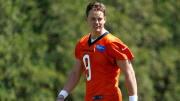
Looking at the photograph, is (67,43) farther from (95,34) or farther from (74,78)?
(95,34)

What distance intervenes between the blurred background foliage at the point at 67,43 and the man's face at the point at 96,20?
42.3ft

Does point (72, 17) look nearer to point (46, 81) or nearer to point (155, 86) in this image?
point (46, 81)

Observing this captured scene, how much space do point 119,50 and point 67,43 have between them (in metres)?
18.1

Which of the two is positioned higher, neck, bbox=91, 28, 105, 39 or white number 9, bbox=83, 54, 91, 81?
neck, bbox=91, 28, 105, 39

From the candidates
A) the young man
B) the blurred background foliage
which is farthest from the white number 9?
the blurred background foliage

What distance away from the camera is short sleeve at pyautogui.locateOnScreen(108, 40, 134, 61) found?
573 centimetres

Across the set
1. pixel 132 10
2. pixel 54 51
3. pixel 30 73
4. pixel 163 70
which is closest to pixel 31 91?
pixel 30 73

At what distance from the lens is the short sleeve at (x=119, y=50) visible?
573 cm

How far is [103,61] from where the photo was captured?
19.3ft

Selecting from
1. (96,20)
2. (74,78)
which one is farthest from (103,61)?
(74,78)

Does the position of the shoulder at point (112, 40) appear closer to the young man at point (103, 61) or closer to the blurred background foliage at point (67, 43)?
the young man at point (103, 61)

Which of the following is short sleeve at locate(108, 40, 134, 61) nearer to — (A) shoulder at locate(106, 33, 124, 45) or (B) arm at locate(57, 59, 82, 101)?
(A) shoulder at locate(106, 33, 124, 45)

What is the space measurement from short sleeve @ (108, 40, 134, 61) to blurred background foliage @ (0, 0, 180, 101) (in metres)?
13.1

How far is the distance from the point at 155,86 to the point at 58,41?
7.41m
